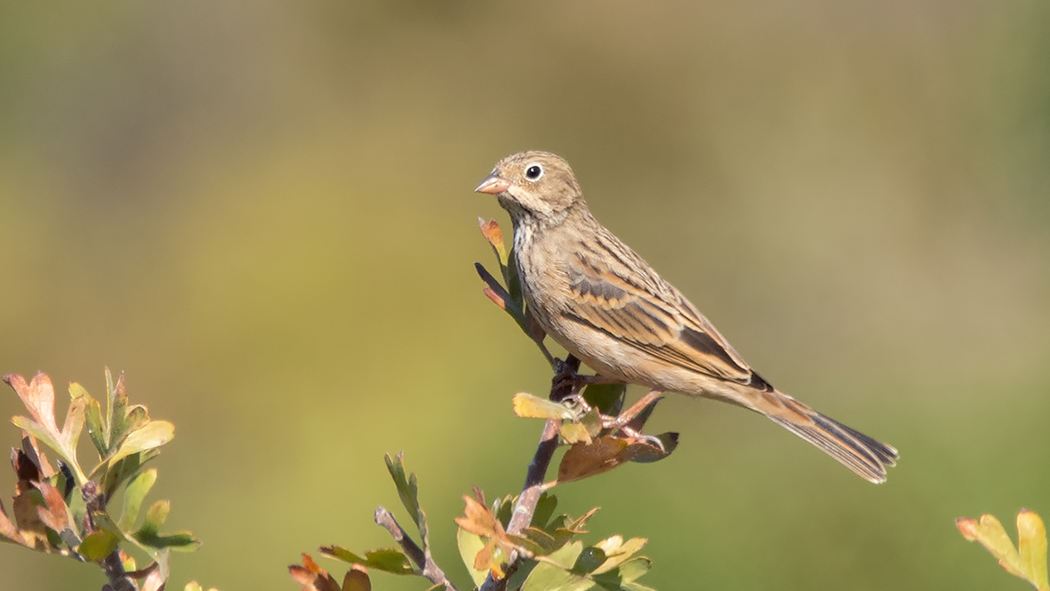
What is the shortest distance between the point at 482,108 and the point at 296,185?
2.45 metres

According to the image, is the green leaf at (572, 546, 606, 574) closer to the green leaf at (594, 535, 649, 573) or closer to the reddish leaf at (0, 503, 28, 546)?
the green leaf at (594, 535, 649, 573)

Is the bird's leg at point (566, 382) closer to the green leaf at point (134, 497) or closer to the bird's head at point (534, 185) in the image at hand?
the bird's head at point (534, 185)

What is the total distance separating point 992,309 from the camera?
36.8 ft

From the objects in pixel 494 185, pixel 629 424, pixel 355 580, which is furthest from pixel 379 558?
pixel 494 185

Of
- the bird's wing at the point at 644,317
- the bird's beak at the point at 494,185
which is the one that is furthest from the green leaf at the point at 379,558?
the bird's beak at the point at 494,185

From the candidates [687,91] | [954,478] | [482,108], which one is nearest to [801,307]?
[687,91]

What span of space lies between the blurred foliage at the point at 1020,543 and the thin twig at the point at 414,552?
0.89 m

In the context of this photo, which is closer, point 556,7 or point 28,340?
point 28,340

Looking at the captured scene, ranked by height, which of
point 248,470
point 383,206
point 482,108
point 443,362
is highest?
point 482,108

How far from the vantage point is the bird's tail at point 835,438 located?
4.27m

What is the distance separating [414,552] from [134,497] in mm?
489

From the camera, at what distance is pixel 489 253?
10086 mm

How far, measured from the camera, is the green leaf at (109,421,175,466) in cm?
189

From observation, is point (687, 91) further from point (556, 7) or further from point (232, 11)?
point (232, 11)
